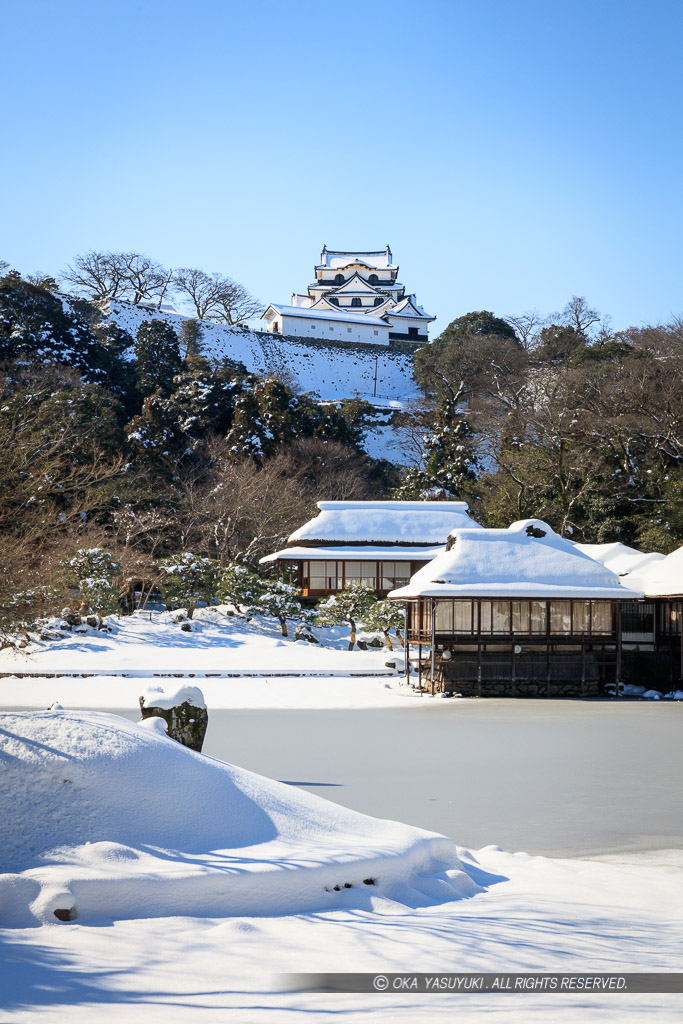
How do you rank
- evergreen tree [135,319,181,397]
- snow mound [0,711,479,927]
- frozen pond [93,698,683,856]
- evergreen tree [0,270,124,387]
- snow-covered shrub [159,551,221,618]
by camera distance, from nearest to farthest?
snow mound [0,711,479,927]
frozen pond [93,698,683,856]
snow-covered shrub [159,551,221,618]
evergreen tree [0,270,124,387]
evergreen tree [135,319,181,397]

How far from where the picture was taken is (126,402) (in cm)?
4859

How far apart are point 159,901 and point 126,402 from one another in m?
45.3

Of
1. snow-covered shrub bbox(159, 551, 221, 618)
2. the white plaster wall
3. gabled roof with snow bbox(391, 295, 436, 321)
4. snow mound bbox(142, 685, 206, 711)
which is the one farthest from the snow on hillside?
snow mound bbox(142, 685, 206, 711)

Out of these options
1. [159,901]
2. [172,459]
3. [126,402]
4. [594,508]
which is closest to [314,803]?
[159,901]

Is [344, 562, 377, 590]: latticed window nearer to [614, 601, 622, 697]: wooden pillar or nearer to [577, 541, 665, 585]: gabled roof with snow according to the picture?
[577, 541, 665, 585]: gabled roof with snow

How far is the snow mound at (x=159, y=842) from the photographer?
16.6 feet

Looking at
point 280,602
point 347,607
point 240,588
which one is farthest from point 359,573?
point 240,588

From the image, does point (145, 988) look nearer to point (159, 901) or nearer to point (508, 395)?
point (159, 901)

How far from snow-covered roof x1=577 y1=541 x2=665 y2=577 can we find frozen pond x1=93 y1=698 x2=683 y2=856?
768 cm

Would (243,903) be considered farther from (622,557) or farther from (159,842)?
(622,557)

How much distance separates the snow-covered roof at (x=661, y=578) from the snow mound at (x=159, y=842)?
16.2m

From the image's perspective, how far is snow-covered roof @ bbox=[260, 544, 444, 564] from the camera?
106ft

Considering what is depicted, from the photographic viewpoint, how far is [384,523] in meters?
33.8

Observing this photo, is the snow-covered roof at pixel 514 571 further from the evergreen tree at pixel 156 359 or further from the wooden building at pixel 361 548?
the evergreen tree at pixel 156 359
